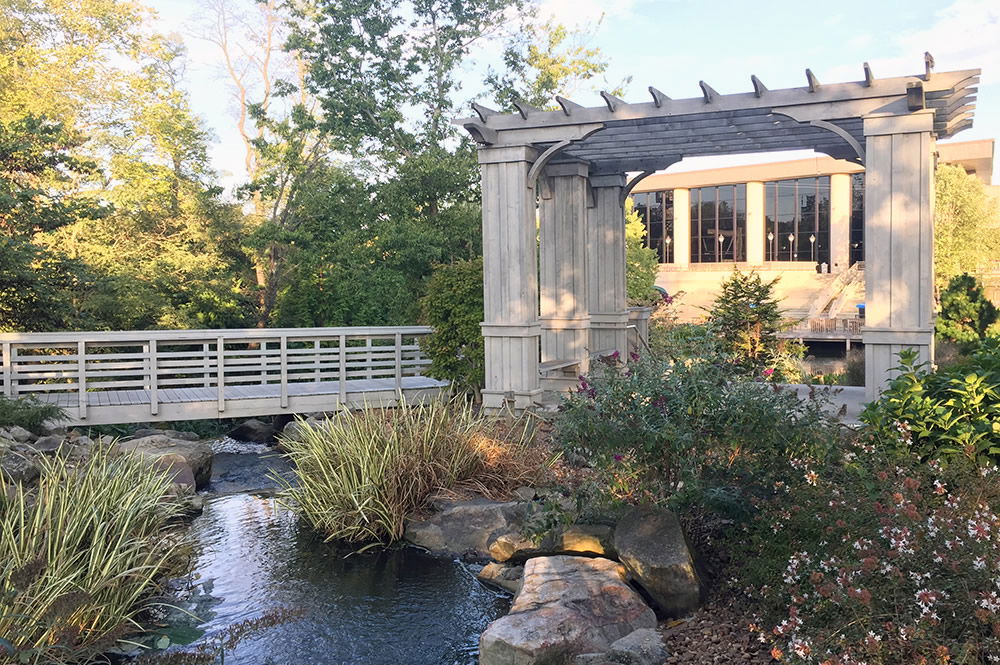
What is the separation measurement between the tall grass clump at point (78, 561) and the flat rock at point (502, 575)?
7.27ft

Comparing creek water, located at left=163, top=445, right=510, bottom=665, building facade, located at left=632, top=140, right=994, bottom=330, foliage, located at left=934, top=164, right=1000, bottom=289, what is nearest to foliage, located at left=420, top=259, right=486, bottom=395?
creek water, located at left=163, top=445, right=510, bottom=665

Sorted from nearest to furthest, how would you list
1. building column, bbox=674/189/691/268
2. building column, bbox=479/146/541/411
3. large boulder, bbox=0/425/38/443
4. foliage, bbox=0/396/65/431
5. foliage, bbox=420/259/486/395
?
1. large boulder, bbox=0/425/38/443
2. foliage, bbox=0/396/65/431
3. building column, bbox=479/146/541/411
4. foliage, bbox=420/259/486/395
5. building column, bbox=674/189/691/268

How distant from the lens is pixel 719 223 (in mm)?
42156

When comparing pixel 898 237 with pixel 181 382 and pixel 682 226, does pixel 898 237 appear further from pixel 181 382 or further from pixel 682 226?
A: pixel 682 226

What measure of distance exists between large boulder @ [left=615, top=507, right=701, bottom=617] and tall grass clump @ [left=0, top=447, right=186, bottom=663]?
2.90m

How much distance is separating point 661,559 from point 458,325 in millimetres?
6761

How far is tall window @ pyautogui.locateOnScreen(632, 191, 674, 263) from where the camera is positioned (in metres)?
43.8

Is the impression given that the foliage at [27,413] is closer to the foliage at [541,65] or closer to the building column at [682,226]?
the foliage at [541,65]

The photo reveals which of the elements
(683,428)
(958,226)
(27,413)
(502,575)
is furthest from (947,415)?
(958,226)

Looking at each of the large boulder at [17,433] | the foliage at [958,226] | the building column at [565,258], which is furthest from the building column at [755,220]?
the large boulder at [17,433]

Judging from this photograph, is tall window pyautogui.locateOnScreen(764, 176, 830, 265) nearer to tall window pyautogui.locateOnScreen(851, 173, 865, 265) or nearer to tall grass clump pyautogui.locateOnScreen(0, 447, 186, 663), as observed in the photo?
tall window pyautogui.locateOnScreen(851, 173, 865, 265)

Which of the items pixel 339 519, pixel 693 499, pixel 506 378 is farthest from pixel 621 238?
pixel 693 499

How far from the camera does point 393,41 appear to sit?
19.2m

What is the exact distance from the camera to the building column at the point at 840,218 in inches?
1507
